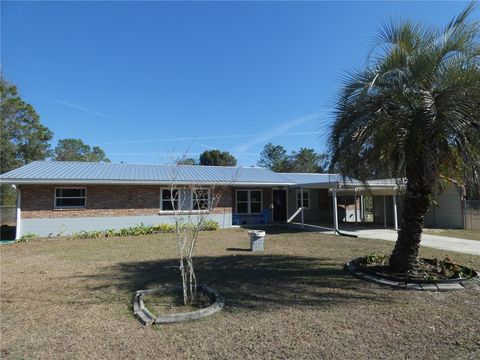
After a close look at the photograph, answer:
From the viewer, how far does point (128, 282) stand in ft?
26.7

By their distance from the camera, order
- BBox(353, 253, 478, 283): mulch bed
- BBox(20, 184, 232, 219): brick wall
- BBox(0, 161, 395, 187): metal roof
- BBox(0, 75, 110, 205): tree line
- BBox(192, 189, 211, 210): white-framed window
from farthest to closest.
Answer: BBox(0, 75, 110, 205): tree line < BBox(20, 184, 232, 219): brick wall < BBox(0, 161, 395, 187): metal roof < BBox(192, 189, 211, 210): white-framed window < BBox(353, 253, 478, 283): mulch bed

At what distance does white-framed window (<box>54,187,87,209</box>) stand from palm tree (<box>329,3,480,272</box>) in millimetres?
14508

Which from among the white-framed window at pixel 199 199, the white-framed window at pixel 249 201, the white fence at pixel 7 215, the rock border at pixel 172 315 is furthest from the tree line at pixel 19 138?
the rock border at pixel 172 315

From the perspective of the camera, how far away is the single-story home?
17.5 m

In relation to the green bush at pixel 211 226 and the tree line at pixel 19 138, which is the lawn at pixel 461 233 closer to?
the green bush at pixel 211 226

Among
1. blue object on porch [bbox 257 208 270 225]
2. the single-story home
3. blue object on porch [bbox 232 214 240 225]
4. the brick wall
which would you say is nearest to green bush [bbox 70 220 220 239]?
the single-story home

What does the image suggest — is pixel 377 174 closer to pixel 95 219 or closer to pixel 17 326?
pixel 17 326

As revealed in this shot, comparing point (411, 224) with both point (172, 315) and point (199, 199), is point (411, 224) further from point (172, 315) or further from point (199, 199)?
point (199, 199)

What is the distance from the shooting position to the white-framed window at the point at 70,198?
18.3 m

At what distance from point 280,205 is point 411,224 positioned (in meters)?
16.4

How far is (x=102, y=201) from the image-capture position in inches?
744

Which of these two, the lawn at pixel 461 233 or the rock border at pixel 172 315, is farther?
the lawn at pixel 461 233

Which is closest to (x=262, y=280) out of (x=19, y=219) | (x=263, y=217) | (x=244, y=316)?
(x=244, y=316)

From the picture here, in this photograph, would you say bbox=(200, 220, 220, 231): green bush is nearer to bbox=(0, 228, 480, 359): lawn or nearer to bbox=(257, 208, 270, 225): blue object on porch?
bbox=(257, 208, 270, 225): blue object on porch
